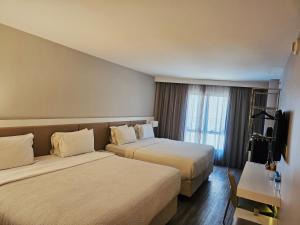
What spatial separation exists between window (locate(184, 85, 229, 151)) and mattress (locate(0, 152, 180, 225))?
3380 millimetres

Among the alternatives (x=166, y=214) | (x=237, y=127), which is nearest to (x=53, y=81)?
(x=166, y=214)

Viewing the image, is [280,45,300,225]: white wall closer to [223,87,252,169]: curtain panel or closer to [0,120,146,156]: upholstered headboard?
[0,120,146,156]: upholstered headboard

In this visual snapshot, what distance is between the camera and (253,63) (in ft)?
11.4

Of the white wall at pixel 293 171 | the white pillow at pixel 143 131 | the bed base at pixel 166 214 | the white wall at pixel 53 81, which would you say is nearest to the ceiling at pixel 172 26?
the white wall at pixel 53 81

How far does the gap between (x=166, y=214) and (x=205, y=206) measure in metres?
1.01

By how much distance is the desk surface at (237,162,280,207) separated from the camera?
6.91 ft

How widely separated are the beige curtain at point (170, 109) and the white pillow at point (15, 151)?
4.14 m

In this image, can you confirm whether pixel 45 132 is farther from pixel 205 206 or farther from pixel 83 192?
pixel 205 206

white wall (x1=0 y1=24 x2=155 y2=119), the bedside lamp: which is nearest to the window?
the bedside lamp

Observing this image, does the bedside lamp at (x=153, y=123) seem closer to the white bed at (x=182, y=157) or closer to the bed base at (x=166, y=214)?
the white bed at (x=182, y=157)

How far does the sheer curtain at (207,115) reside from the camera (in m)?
5.89

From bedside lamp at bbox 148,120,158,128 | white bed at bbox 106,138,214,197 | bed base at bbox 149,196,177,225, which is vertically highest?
bedside lamp at bbox 148,120,158,128

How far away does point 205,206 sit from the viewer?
11.2ft

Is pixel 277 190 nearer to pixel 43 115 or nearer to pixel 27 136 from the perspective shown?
pixel 27 136
